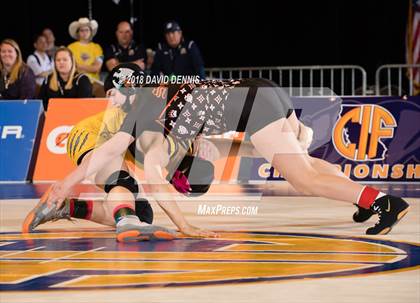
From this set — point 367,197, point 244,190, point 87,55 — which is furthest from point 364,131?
point 87,55

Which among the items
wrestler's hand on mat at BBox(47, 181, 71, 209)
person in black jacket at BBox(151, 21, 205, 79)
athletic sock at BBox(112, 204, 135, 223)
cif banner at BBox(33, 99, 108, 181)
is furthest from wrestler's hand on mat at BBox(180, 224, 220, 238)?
person in black jacket at BBox(151, 21, 205, 79)

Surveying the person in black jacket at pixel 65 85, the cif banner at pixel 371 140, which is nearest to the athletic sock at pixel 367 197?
the cif banner at pixel 371 140

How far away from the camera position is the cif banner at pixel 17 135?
13688 mm

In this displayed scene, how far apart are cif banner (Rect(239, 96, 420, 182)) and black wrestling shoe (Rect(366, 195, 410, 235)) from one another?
15.4ft

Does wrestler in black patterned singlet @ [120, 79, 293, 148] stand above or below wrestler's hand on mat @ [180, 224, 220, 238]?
Result: above

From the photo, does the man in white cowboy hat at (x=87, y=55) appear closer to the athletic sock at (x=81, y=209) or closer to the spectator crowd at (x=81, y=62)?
the spectator crowd at (x=81, y=62)

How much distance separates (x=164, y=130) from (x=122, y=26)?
813cm

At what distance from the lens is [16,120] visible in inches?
546

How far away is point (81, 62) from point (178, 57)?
1.45 meters

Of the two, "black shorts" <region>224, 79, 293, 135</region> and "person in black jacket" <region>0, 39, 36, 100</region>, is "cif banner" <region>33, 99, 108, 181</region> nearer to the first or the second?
"person in black jacket" <region>0, 39, 36, 100</region>

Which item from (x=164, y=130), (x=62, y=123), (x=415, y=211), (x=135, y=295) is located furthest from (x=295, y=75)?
(x=135, y=295)

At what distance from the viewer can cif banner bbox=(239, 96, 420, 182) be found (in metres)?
12.7

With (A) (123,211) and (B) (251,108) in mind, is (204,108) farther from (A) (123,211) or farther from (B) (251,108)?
(A) (123,211)

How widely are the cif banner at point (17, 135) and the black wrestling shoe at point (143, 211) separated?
538 centimetres
